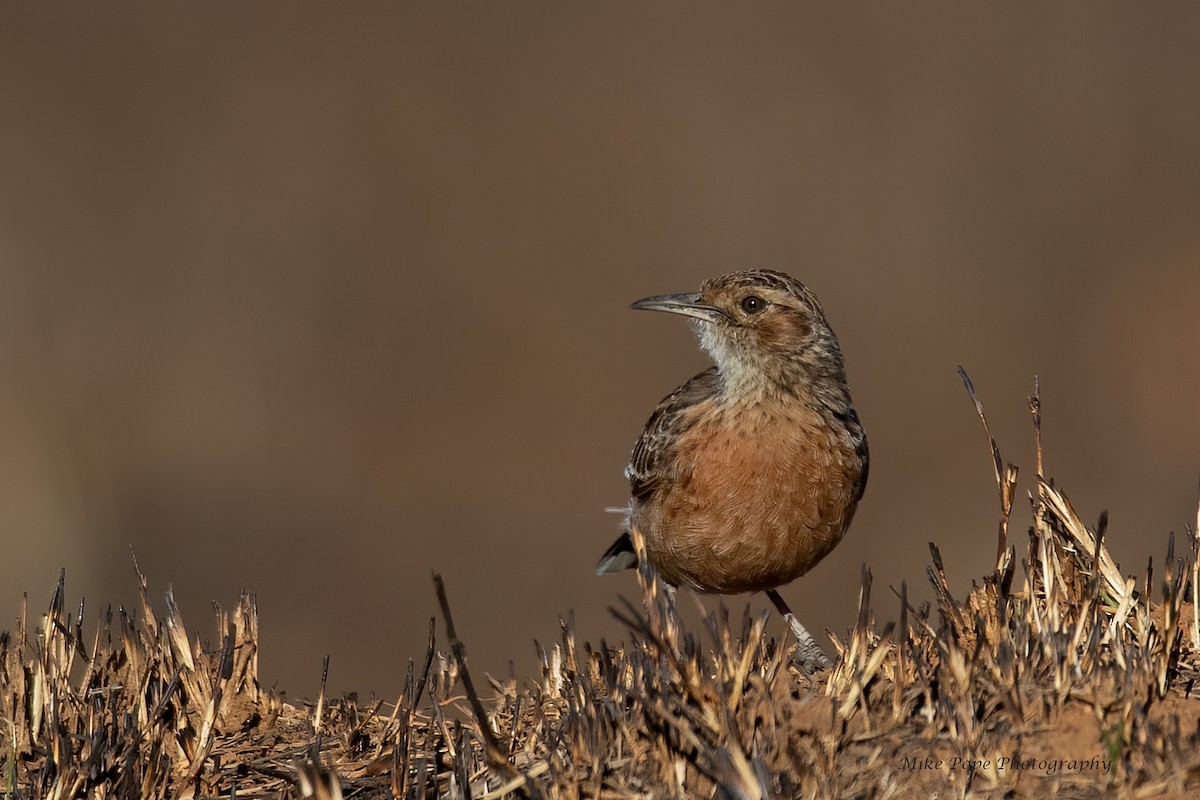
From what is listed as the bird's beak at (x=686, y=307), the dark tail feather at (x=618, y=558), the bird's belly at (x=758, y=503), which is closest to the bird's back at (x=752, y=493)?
the bird's belly at (x=758, y=503)

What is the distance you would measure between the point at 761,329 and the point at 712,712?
11.4ft

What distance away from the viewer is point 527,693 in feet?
18.4

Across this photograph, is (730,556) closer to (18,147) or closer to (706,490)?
(706,490)

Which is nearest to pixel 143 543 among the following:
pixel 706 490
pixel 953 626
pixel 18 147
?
pixel 18 147

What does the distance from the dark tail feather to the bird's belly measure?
1.33 meters

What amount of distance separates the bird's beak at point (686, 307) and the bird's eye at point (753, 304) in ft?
0.35

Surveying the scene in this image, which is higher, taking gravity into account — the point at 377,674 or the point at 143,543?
the point at 143,543

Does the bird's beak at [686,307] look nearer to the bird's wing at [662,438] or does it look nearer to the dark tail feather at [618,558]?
the bird's wing at [662,438]

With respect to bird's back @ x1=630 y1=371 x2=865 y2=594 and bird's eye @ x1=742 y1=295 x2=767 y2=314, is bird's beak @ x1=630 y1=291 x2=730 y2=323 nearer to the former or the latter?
bird's eye @ x1=742 y1=295 x2=767 y2=314

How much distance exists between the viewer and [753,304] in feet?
24.1

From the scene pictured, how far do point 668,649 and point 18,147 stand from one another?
13832 mm

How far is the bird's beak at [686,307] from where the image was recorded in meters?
7.37

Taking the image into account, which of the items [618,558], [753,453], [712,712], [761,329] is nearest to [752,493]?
[753,453]

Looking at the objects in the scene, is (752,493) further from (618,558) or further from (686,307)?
(618,558)
